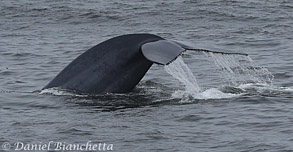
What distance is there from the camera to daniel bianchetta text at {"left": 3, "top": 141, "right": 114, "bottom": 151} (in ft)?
28.8

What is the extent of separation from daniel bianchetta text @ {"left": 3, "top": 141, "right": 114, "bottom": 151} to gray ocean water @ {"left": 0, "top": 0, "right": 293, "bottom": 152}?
109 millimetres

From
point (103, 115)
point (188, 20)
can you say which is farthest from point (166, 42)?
point (188, 20)

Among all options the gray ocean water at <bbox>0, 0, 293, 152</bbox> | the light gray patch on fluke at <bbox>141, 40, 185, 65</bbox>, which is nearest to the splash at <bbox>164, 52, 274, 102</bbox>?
the gray ocean water at <bbox>0, 0, 293, 152</bbox>

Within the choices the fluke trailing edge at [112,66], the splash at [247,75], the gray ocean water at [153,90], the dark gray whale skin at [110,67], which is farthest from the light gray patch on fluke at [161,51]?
the splash at [247,75]

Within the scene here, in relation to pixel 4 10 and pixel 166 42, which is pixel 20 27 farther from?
pixel 166 42

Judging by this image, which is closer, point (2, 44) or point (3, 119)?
point (3, 119)

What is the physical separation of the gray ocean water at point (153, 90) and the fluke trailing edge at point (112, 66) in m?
0.22

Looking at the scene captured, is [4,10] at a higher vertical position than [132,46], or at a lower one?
lower

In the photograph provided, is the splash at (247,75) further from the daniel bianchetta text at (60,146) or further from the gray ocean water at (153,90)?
the daniel bianchetta text at (60,146)

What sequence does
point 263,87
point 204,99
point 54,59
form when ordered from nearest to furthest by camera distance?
1. point 204,99
2. point 263,87
3. point 54,59

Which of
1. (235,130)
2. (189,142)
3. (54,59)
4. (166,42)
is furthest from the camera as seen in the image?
(54,59)

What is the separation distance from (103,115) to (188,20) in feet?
41.8

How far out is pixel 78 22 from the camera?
23.3 meters

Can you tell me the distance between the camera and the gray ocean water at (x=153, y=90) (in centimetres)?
931
